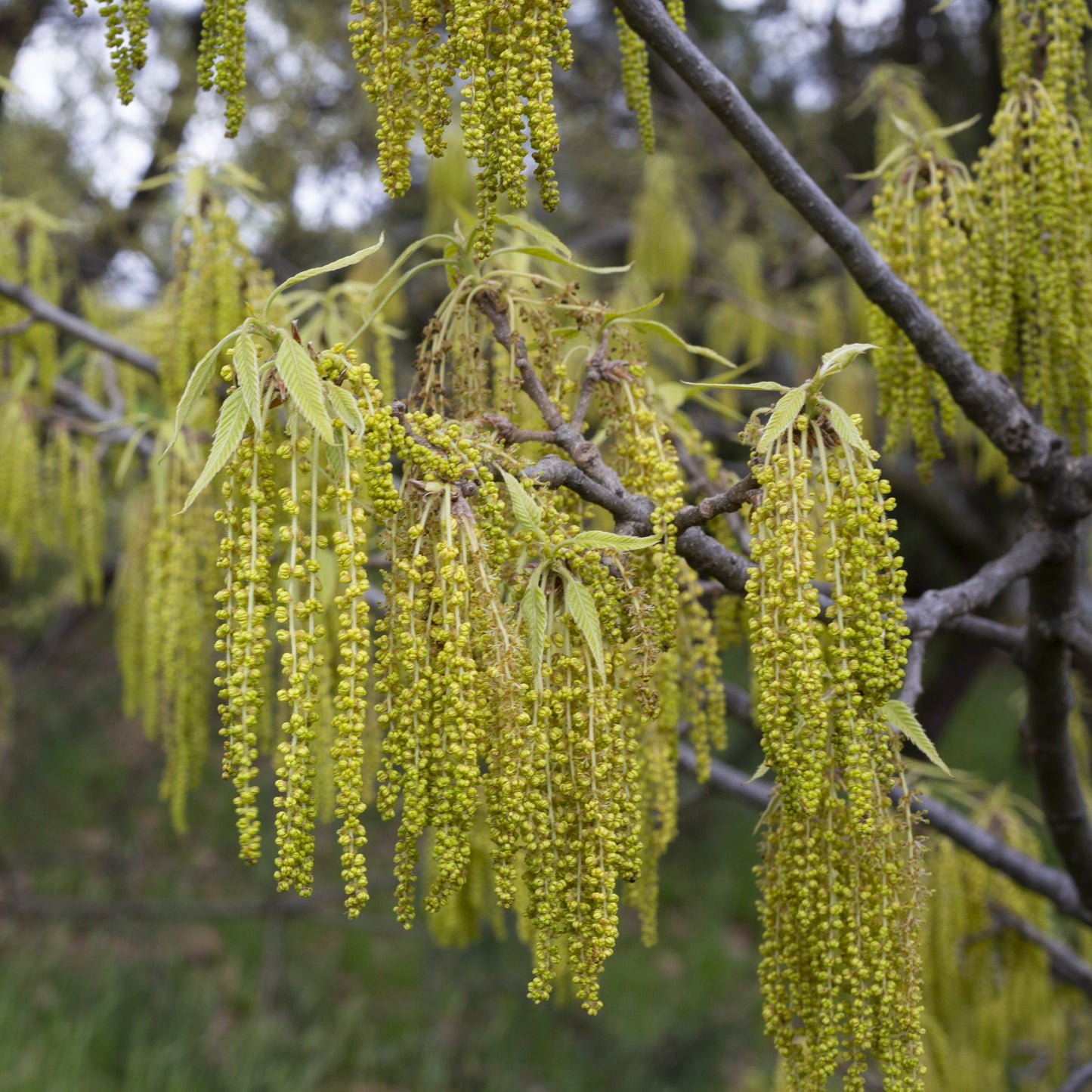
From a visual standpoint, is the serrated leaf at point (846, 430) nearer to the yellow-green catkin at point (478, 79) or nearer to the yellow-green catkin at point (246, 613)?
the yellow-green catkin at point (478, 79)

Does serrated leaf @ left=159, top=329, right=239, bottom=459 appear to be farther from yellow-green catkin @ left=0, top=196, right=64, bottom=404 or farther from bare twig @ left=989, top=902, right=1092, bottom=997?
bare twig @ left=989, top=902, right=1092, bottom=997

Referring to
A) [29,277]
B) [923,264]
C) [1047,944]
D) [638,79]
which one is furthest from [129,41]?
[1047,944]

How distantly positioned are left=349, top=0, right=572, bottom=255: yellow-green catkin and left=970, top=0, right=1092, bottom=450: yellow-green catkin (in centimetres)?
100

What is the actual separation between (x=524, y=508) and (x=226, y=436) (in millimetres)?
321

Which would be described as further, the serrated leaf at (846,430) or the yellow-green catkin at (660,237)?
the yellow-green catkin at (660,237)

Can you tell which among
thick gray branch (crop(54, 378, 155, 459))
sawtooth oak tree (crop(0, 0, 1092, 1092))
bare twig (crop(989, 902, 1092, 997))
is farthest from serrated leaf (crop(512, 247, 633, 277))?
bare twig (crop(989, 902, 1092, 997))

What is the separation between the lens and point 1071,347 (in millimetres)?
1805

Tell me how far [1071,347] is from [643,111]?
874mm

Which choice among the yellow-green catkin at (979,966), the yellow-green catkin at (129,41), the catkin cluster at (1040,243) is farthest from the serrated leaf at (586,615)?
the yellow-green catkin at (979,966)

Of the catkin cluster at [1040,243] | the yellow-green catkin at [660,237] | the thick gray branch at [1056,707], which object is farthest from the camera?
the yellow-green catkin at [660,237]

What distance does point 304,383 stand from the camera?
102cm

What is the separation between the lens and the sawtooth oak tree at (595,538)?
104cm

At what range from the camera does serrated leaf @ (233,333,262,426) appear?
1018 mm

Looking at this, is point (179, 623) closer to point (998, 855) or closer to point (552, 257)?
point (552, 257)
